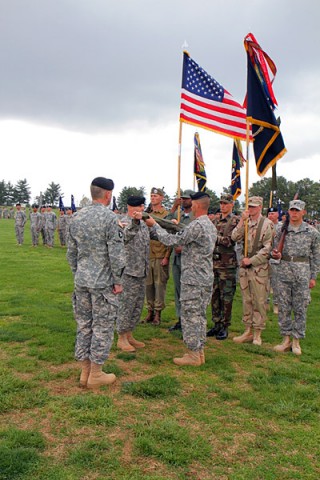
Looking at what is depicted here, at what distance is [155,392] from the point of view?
4129 mm

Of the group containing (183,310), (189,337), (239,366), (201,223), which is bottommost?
(239,366)

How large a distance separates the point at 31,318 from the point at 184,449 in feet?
15.3

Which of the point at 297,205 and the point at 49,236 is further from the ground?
the point at 297,205

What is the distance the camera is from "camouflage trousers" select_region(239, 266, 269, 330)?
604 cm

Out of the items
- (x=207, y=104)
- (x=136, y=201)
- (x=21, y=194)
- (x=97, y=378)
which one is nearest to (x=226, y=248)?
(x=136, y=201)

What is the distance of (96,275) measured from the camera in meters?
4.16

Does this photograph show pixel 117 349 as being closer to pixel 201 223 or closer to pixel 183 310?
pixel 183 310

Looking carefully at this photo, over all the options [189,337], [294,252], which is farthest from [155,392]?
[294,252]

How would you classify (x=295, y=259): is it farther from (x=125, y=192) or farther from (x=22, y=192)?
(x=22, y=192)

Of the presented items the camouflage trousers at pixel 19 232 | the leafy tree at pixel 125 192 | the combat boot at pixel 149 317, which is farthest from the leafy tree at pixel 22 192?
the combat boot at pixel 149 317

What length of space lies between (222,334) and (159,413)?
2853mm

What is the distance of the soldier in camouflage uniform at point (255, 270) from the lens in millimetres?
6027

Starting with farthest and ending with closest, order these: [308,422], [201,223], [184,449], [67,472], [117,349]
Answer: [117,349] < [201,223] < [308,422] < [184,449] < [67,472]

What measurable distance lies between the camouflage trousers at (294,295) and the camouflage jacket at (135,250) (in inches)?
87.2
